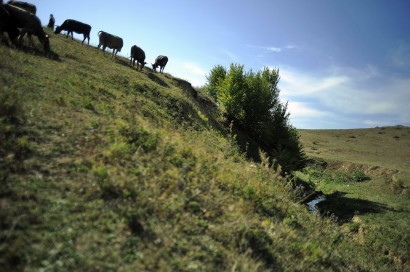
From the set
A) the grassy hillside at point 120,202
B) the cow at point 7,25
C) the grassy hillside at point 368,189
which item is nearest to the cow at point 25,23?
the cow at point 7,25

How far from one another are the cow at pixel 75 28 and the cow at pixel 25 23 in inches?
414

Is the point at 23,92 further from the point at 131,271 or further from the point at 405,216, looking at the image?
the point at 405,216

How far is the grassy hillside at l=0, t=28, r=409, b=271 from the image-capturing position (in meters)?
5.03

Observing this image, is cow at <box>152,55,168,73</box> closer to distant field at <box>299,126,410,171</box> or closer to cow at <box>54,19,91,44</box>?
cow at <box>54,19,91,44</box>

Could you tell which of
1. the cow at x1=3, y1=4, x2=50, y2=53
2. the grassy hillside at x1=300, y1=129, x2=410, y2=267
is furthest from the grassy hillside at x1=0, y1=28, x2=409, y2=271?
the grassy hillside at x1=300, y1=129, x2=410, y2=267

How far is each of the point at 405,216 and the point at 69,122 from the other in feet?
79.9

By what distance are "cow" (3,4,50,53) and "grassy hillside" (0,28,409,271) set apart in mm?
7082

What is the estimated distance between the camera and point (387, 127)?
87.8 metres

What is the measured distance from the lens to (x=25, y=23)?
695 inches

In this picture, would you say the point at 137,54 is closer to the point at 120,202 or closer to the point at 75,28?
A: the point at 75,28

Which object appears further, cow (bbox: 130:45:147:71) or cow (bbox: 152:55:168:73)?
cow (bbox: 152:55:168:73)

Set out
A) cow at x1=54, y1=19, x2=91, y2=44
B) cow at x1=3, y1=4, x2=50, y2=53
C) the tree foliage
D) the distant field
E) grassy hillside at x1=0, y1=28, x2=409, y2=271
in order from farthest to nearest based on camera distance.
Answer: the distant field < the tree foliage < cow at x1=54, y1=19, x2=91, y2=44 < cow at x1=3, y1=4, x2=50, y2=53 < grassy hillside at x1=0, y1=28, x2=409, y2=271

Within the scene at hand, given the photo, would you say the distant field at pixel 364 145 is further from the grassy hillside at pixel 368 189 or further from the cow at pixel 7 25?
the cow at pixel 7 25

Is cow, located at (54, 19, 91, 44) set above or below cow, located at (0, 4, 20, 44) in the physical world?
above
